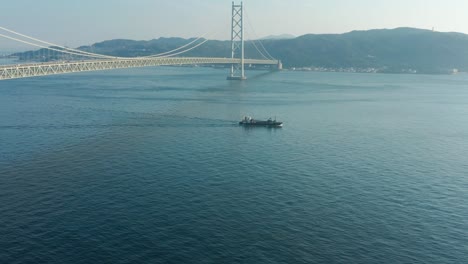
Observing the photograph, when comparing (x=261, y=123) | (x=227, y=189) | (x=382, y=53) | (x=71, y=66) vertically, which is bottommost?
(x=227, y=189)

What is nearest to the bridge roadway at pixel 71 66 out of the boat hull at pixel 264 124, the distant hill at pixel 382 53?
the boat hull at pixel 264 124

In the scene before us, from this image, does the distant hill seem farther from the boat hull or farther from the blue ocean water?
the boat hull

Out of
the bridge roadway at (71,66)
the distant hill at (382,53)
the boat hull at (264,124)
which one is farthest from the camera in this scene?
the distant hill at (382,53)

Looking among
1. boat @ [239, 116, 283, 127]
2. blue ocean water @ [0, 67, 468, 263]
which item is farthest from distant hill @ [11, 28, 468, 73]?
boat @ [239, 116, 283, 127]

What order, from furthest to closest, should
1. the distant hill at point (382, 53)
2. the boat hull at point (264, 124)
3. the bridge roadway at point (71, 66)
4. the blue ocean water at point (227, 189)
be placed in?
the distant hill at point (382, 53)
the boat hull at point (264, 124)
the bridge roadway at point (71, 66)
the blue ocean water at point (227, 189)

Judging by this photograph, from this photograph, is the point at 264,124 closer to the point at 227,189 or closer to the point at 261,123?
the point at 261,123

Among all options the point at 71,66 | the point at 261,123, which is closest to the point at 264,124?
the point at 261,123

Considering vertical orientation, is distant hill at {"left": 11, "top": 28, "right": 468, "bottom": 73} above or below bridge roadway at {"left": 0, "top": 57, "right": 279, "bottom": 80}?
above

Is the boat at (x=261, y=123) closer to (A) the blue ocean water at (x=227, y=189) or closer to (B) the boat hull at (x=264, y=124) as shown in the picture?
(B) the boat hull at (x=264, y=124)

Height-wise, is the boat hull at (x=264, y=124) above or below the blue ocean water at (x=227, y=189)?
above
